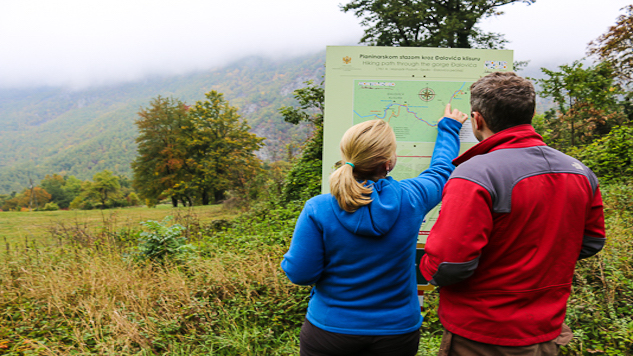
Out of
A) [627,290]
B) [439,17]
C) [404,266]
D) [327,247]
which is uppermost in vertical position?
[439,17]

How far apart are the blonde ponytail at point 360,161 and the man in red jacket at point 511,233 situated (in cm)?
31

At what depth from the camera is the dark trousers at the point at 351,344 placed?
58.7 inches

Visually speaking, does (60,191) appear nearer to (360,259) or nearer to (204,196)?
(204,196)

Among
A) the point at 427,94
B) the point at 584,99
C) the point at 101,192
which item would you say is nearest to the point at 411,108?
the point at 427,94

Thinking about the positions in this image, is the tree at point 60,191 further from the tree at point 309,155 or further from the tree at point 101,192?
the tree at point 309,155

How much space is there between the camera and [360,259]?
1.46 m

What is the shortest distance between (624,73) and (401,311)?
19.4 m

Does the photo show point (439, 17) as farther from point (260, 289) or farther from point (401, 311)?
point (401, 311)

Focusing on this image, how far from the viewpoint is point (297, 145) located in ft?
33.3

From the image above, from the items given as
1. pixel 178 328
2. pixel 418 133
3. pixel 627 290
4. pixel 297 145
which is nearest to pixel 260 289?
pixel 178 328

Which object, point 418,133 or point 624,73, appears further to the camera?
point 624,73

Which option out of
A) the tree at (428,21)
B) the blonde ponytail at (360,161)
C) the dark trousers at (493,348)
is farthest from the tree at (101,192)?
the dark trousers at (493,348)

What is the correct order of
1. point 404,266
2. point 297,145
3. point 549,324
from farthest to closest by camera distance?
point 297,145, point 404,266, point 549,324

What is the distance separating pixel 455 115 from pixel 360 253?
1544 mm
